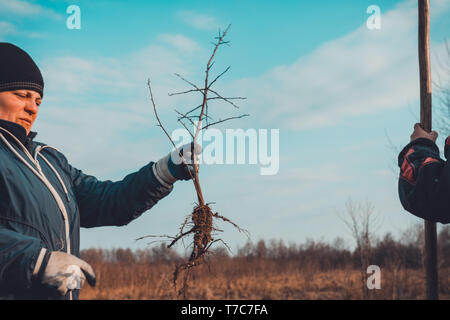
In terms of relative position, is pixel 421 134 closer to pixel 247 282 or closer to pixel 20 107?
pixel 20 107

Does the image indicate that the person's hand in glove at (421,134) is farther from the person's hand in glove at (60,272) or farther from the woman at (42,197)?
the person's hand in glove at (60,272)

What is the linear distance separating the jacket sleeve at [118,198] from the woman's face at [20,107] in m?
0.42

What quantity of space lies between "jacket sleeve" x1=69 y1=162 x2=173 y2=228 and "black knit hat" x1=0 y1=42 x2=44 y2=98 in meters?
0.54

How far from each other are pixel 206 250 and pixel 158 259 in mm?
17052

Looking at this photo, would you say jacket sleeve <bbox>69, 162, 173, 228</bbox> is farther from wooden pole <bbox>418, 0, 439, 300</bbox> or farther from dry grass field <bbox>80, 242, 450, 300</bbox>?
dry grass field <bbox>80, 242, 450, 300</bbox>

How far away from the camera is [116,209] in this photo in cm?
247

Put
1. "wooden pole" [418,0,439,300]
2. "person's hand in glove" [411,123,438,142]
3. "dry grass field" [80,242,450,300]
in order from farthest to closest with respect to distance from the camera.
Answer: "dry grass field" [80,242,450,300] → "wooden pole" [418,0,439,300] → "person's hand in glove" [411,123,438,142]

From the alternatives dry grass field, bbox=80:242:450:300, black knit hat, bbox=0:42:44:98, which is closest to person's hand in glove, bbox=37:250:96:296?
black knit hat, bbox=0:42:44:98

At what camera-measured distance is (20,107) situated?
217 cm

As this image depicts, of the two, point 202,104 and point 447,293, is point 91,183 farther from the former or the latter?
point 447,293

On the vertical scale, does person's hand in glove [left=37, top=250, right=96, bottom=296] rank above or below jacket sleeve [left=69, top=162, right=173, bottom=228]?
below

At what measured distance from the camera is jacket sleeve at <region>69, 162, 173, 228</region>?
8.04 feet

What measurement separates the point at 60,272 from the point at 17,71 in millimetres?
1109

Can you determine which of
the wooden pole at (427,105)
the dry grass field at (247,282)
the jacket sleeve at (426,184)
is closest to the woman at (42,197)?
the jacket sleeve at (426,184)
